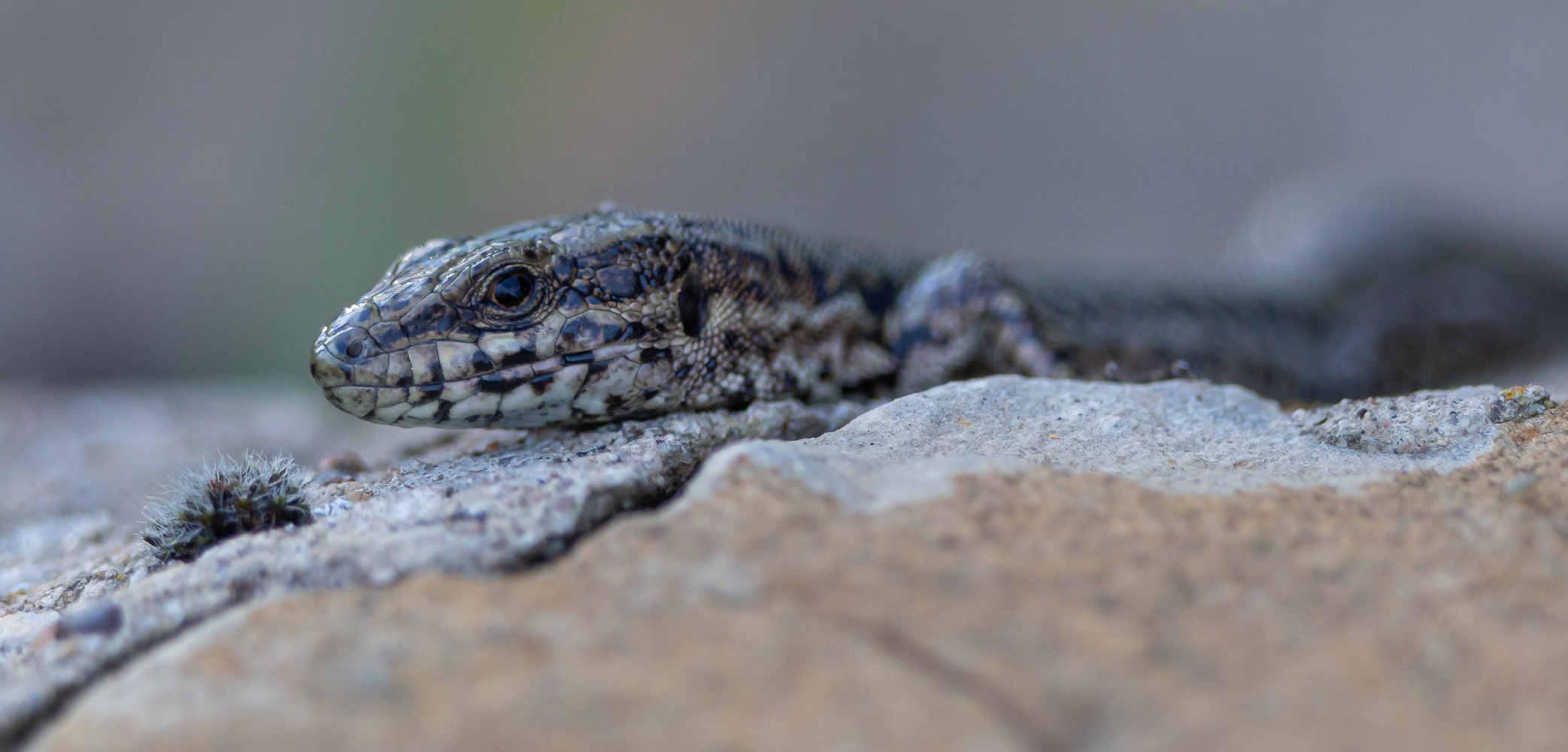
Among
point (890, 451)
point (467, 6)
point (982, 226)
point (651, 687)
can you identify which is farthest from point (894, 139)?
point (651, 687)

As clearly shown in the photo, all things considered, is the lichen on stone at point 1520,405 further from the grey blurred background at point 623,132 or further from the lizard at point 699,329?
the grey blurred background at point 623,132

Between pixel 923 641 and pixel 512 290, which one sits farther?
pixel 512 290

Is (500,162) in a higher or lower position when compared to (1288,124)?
higher

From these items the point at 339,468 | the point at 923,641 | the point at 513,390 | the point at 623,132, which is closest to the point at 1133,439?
the point at 923,641

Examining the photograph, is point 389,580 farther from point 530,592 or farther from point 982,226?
point 982,226

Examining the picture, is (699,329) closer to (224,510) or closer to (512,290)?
(512,290)

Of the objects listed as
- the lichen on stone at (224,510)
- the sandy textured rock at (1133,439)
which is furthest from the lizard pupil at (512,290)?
the sandy textured rock at (1133,439)

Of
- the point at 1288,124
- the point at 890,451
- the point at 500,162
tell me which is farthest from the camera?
the point at 500,162
